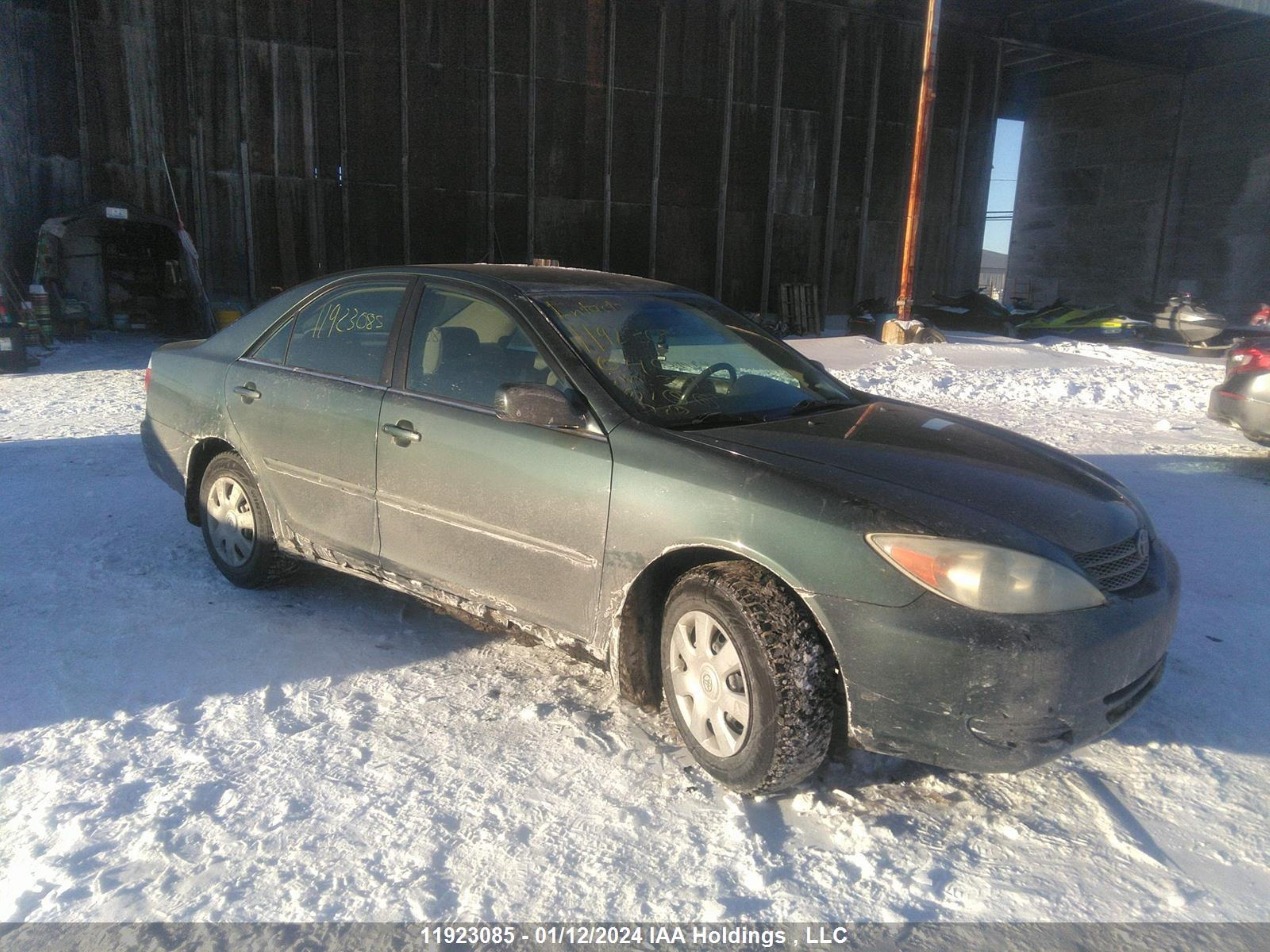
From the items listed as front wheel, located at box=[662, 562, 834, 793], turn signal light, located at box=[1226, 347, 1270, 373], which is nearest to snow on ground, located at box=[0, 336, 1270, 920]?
front wheel, located at box=[662, 562, 834, 793]

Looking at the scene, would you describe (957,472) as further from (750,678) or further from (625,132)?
(625,132)

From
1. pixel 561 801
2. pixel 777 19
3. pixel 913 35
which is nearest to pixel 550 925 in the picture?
pixel 561 801

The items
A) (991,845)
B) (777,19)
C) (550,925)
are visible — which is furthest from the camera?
(777,19)

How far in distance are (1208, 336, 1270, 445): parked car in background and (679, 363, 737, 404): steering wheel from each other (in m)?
5.19

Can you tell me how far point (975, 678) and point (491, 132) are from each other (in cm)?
1804

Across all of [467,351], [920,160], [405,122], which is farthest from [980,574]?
[405,122]

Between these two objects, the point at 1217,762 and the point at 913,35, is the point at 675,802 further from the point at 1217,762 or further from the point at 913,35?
the point at 913,35

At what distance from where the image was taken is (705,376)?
371 cm

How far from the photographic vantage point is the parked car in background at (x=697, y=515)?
263cm

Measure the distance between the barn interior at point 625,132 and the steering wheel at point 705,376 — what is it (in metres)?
13.6

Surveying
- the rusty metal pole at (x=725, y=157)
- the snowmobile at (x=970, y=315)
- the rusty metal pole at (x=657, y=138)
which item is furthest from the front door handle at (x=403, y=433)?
the snowmobile at (x=970, y=315)

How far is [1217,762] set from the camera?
3.17 m

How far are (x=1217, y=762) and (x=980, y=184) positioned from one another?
23209 millimetres

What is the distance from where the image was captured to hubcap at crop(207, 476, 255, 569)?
446 cm
